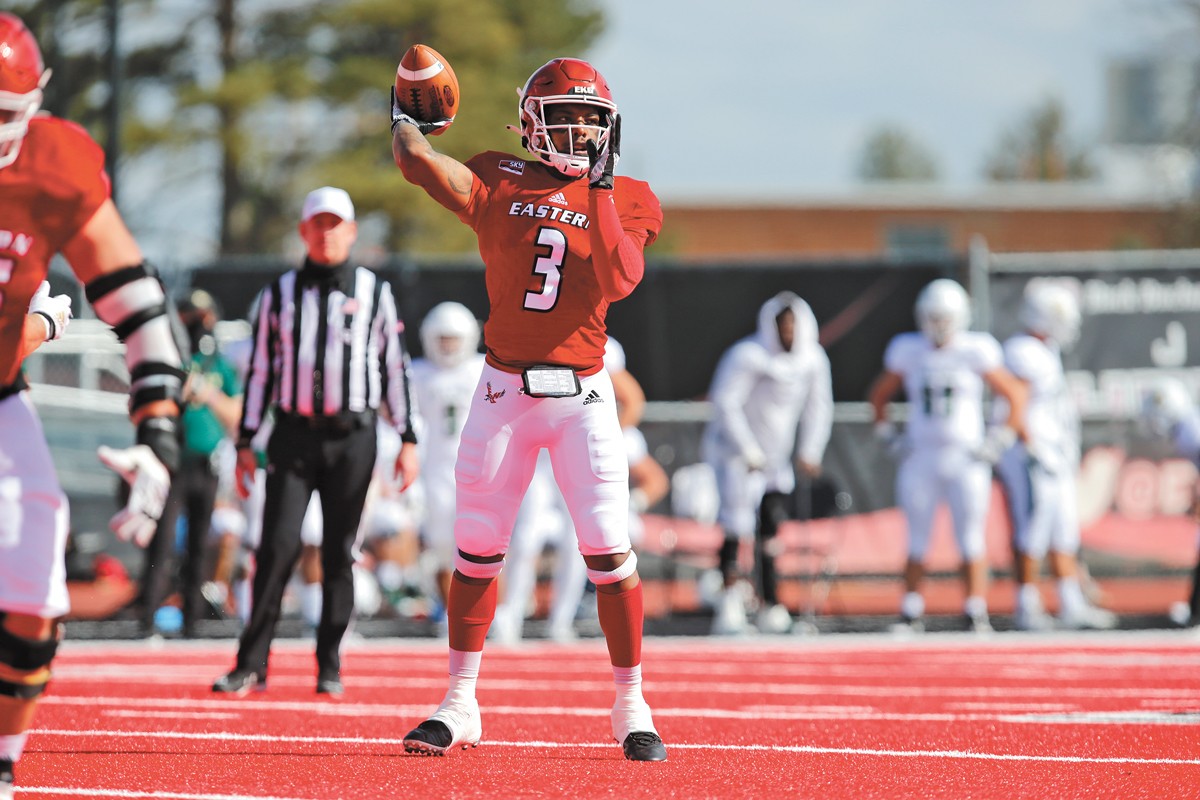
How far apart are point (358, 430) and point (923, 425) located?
616 cm

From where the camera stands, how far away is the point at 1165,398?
44.2ft

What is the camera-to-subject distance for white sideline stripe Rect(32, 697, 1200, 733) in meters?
7.02

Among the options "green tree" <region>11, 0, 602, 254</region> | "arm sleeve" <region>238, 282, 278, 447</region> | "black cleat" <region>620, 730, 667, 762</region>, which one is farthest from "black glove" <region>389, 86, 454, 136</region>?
"green tree" <region>11, 0, 602, 254</region>

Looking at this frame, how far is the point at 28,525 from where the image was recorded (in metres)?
4.45

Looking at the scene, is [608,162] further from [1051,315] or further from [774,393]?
[1051,315]

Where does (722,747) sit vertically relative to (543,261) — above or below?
below

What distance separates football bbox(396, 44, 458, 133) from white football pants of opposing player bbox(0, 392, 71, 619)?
181 centimetres

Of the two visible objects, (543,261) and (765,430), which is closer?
(543,261)

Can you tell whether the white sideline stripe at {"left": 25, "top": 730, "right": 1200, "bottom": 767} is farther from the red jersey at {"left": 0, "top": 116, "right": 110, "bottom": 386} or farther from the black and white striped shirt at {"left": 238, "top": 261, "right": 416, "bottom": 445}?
the red jersey at {"left": 0, "top": 116, "right": 110, "bottom": 386}

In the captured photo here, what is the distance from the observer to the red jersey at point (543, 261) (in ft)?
18.9

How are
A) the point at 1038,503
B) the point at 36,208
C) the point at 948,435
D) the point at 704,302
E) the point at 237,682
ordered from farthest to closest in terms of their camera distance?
the point at 704,302
the point at 1038,503
the point at 948,435
the point at 237,682
the point at 36,208

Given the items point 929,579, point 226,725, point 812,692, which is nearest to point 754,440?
point 929,579

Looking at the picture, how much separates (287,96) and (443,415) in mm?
19926

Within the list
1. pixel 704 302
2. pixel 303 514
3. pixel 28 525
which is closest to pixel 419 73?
pixel 28 525
